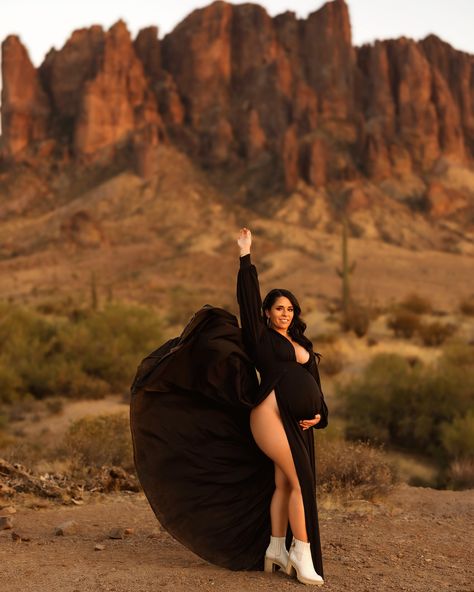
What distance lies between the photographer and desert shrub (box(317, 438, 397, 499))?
7.32 m

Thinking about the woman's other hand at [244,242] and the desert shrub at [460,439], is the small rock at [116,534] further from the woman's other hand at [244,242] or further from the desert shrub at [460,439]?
the desert shrub at [460,439]

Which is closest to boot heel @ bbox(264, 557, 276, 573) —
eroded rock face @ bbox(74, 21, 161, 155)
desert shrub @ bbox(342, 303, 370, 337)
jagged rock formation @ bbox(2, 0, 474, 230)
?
desert shrub @ bbox(342, 303, 370, 337)

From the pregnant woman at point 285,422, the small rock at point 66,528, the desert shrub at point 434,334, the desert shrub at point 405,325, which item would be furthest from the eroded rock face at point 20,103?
the pregnant woman at point 285,422

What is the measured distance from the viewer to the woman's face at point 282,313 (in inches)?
188

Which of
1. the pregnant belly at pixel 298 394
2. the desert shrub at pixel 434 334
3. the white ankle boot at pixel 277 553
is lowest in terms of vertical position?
the desert shrub at pixel 434 334

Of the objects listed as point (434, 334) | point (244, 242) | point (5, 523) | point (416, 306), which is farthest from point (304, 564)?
point (416, 306)

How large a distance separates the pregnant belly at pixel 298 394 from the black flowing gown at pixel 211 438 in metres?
0.03

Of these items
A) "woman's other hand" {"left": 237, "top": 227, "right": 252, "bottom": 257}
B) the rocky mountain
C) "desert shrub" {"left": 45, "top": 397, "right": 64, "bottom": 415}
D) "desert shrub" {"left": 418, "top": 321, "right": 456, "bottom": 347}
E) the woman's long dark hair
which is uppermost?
the rocky mountain

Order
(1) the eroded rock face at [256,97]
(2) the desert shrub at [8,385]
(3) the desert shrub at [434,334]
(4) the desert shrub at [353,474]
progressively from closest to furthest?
(4) the desert shrub at [353,474]
(2) the desert shrub at [8,385]
(3) the desert shrub at [434,334]
(1) the eroded rock face at [256,97]

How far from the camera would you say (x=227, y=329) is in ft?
15.4

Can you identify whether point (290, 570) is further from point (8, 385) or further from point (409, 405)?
point (8, 385)

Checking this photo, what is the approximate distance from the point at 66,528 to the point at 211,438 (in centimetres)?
183

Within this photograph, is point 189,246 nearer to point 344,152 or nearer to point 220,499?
point 344,152

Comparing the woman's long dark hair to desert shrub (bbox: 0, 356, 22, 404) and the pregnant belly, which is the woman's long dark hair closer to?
the pregnant belly
